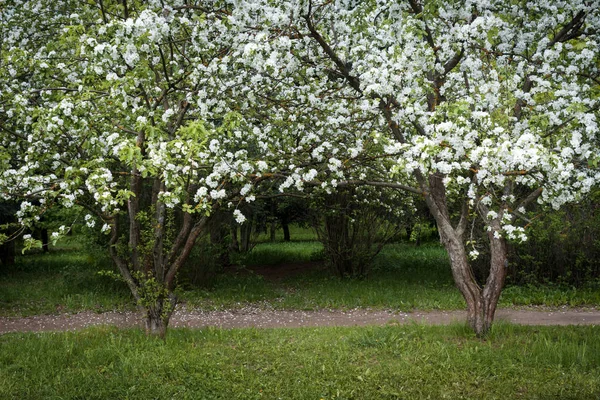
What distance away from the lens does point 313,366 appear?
6266mm

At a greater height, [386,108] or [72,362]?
[386,108]

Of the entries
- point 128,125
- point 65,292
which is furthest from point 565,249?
point 65,292

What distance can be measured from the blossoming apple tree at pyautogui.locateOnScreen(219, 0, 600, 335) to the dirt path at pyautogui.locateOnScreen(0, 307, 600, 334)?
276 cm

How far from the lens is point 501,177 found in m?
5.15

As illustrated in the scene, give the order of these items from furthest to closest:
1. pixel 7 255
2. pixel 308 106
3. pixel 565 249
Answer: pixel 7 255 < pixel 565 249 < pixel 308 106

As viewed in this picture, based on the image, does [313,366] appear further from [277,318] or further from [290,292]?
[290,292]

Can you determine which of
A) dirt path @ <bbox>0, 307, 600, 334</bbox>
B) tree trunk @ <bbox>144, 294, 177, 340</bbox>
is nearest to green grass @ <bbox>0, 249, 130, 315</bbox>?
dirt path @ <bbox>0, 307, 600, 334</bbox>

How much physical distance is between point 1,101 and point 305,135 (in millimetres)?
4077

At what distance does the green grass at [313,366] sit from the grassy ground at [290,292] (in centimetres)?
356

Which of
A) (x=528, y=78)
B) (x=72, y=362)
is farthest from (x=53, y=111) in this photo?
(x=528, y=78)

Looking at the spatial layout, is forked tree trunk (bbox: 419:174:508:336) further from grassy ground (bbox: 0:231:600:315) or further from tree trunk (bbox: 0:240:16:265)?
tree trunk (bbox: 0:240:16:265)

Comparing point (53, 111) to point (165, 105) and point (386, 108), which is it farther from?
point (386, 108)

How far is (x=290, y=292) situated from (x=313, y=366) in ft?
21.1

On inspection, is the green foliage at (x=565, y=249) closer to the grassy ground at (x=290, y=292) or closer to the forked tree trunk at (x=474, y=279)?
the grassy ground at (x=290, y=292)
